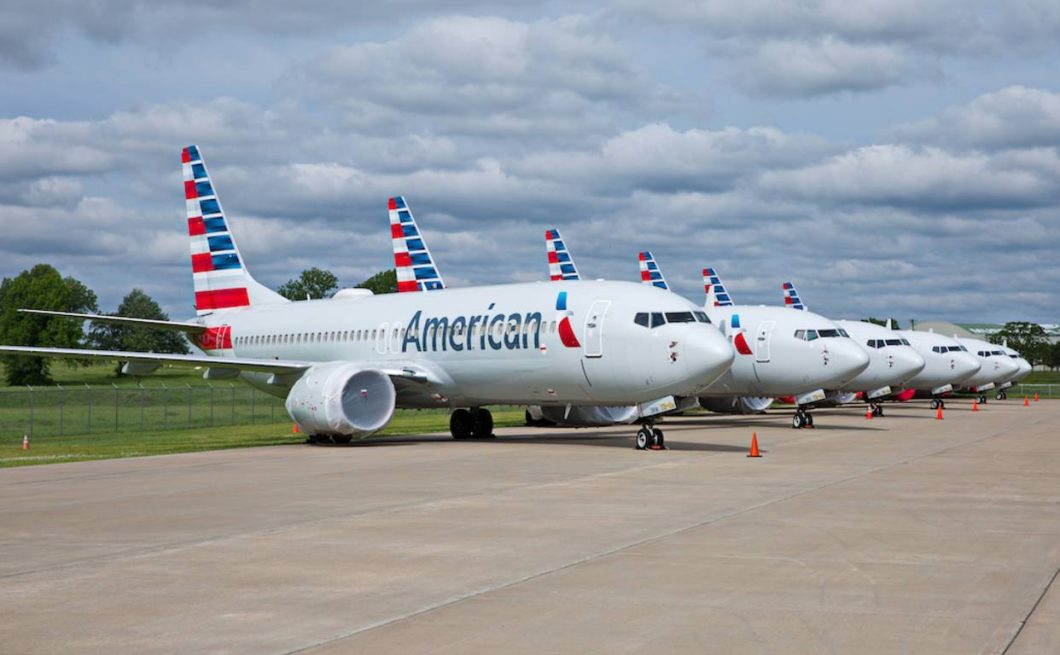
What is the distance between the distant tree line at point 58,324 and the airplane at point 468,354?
220 feet

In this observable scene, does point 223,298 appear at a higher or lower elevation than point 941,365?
higher

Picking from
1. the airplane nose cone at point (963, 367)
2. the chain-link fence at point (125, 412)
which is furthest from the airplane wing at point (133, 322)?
the airplane nose cone at point (963, 367)

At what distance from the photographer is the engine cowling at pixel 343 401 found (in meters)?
28.4

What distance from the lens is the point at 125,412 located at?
59.2m

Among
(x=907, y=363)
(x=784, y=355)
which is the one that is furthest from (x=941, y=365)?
(x=784, y=355)

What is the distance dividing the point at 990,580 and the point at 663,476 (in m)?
9.66

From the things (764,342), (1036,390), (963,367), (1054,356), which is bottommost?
(1036,390)

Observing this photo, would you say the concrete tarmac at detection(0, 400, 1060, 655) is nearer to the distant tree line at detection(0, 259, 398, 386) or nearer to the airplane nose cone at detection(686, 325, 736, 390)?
the airplane nose cone at detection(686, 325, 736, 390)

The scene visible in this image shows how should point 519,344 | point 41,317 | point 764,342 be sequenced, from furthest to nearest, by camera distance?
point 41,317
point 764,342
point 519,344

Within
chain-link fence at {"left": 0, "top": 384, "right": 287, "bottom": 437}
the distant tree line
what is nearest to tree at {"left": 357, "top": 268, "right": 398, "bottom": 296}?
the distant tree line

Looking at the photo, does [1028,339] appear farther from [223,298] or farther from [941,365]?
[223,298]

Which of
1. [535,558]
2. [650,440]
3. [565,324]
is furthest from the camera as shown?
[565,324]

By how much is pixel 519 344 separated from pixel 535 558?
1683 cm

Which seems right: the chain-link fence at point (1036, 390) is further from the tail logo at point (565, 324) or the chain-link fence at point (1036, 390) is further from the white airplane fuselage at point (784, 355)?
the tail logo at point (565, 324)
